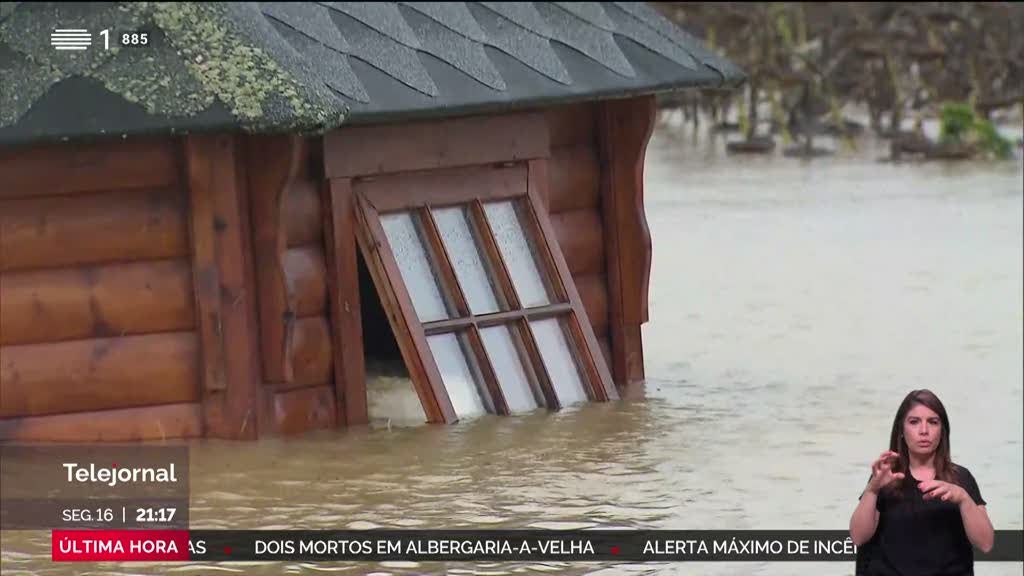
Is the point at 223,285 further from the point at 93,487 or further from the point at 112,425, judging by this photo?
the point at 93,487

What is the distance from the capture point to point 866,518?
18.7 feet

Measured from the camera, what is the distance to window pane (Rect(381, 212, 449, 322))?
33.8 ft

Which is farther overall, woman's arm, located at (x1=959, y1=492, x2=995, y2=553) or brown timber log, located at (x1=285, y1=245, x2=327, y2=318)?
brown timber log, located at (x1=285, y1=245, x2=327, y2=318)

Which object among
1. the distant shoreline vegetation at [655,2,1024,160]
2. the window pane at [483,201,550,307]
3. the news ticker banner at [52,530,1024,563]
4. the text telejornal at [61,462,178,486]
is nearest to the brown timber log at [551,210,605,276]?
the window pane at [483,201,550,307]

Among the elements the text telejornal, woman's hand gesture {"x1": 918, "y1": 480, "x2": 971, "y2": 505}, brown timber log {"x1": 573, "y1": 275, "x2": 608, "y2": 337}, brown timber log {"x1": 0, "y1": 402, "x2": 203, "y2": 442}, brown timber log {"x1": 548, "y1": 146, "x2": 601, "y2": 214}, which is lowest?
the text telejornal

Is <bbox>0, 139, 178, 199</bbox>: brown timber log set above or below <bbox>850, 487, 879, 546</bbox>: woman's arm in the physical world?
above

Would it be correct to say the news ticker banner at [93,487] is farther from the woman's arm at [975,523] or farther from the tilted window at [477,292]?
the woman's arm at [975,523]

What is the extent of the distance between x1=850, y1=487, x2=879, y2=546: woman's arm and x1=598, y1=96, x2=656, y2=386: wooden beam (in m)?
5.58

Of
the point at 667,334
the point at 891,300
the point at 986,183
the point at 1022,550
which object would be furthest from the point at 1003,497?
the point at 986,183

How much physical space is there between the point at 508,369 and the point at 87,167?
83.2 inches

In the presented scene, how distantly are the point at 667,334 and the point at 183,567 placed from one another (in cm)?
600

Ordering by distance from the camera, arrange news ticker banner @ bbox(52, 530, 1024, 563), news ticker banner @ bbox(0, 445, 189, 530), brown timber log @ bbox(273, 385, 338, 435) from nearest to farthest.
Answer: news ticker banner @ bbox(52, 530, 1024, 563)
news ticker banner @ bbox(0, 445, 189, 530)
brown timber log @ bbox(273, 385, 338, 435)

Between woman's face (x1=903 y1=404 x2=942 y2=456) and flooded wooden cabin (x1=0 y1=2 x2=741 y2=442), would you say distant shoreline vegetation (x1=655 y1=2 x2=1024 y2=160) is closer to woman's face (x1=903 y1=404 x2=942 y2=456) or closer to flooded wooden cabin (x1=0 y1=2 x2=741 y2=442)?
flooded wooden cabin (x1=0 y1=2 x2=741 y2=442)

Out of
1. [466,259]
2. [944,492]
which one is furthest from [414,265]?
[944,492]
